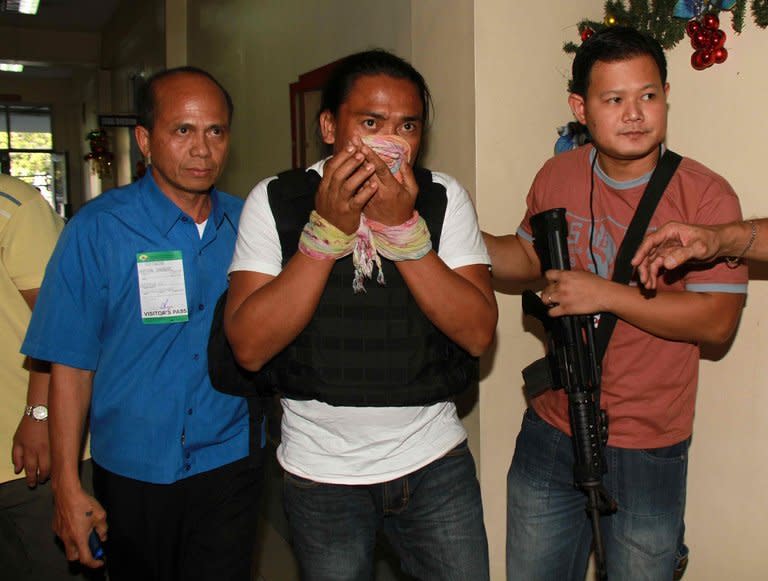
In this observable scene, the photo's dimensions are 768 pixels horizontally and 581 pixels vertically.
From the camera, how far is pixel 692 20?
214cm

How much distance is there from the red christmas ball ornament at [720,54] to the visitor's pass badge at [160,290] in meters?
1.58

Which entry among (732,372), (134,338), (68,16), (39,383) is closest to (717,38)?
(732,372)

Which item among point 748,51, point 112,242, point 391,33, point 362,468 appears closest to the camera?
point 362,468

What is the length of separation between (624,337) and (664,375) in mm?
120

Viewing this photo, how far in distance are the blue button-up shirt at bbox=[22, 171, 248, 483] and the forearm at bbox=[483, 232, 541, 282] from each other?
72 centimetres

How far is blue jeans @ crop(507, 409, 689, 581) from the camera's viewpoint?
1.69 meters

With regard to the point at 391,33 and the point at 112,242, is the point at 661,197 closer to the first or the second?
the point at 112,242

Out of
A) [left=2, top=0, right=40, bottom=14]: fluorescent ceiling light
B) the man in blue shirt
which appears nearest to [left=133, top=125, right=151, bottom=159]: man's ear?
the man in blue shirt

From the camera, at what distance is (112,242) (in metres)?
1.78

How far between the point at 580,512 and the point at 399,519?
534 millimetres

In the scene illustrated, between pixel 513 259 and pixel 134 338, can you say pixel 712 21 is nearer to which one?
pixel 513 259

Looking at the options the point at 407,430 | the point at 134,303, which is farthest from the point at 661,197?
the point at 134,303

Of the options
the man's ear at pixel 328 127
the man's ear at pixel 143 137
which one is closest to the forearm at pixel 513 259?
the man's ear at pixel 328 127

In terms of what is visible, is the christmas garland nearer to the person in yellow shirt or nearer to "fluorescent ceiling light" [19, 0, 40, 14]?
the person in yellow shirt
